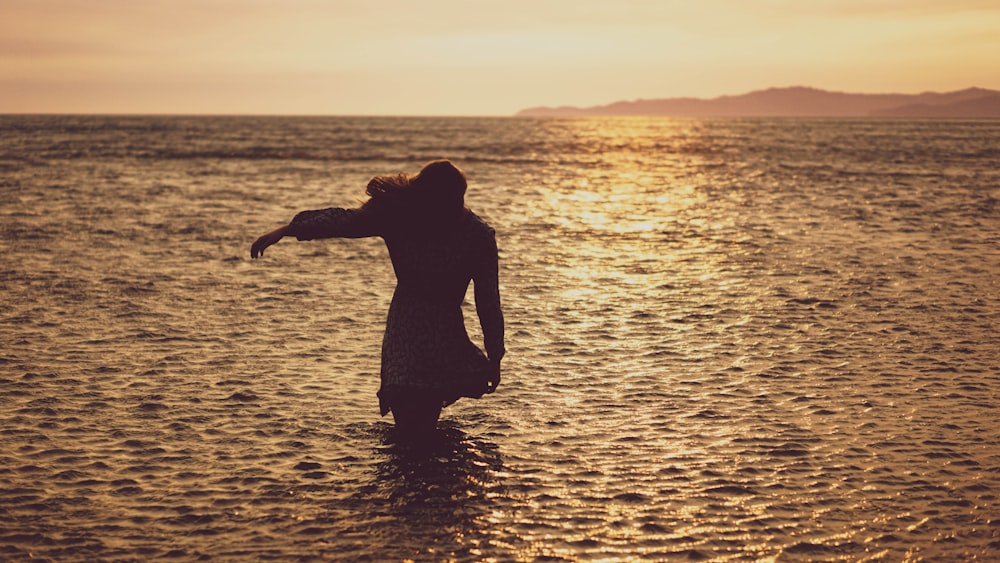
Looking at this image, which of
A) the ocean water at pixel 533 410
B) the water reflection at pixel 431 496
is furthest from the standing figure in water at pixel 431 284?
the ocean water at pixel 533 410

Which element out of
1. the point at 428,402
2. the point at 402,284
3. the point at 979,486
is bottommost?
the point at 979,486

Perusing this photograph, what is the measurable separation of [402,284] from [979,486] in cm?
384

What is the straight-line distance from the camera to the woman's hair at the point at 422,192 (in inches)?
230

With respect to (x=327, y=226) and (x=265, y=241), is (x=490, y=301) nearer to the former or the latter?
(x=327, y=226)

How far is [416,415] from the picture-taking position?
6.39 m

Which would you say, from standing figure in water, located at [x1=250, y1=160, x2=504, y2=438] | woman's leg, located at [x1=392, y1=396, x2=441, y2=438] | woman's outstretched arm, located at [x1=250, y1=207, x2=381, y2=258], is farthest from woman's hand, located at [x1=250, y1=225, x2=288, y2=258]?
woman's leg, located at [x1=392, y1=396, x2=441, y2=438]

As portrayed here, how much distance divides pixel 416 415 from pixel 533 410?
133cm

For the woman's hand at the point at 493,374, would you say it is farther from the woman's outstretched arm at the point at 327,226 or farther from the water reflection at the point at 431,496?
the woman's outstretched arm at the point at 327,226

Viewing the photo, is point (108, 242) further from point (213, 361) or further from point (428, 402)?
point (428, 402)

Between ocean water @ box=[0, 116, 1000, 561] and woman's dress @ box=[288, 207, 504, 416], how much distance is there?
52 cm

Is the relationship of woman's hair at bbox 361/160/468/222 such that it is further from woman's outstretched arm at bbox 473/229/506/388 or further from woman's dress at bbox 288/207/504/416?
woman's outstretched arm at bbox 473/229/506/388

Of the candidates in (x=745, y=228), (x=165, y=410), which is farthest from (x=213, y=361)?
(x=745, y=228)

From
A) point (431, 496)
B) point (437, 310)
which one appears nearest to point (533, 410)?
point (437, 310)

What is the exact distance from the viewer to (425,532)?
5.09 metres
